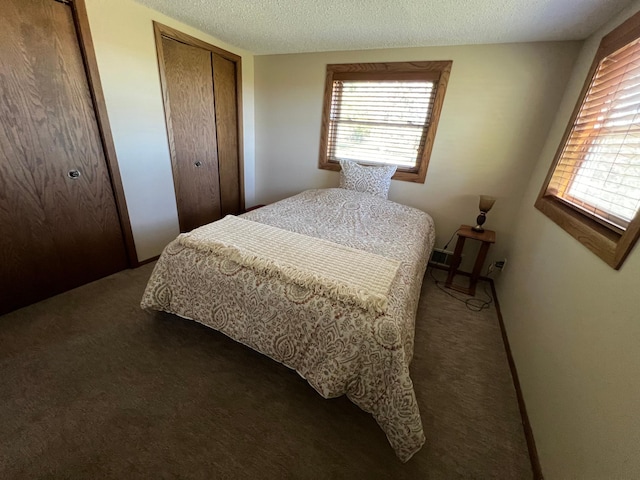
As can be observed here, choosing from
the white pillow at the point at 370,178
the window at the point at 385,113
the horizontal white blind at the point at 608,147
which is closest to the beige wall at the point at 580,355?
the horizontal white blind at the point at 608,147

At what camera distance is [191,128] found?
2.58 m

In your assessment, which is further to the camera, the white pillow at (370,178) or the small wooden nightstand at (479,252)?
the white pillow at (370,178)

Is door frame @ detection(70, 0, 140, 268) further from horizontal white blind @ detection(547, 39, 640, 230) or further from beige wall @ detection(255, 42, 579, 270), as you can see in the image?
horizontal white blind @ detection(547, 39, 640, 230)

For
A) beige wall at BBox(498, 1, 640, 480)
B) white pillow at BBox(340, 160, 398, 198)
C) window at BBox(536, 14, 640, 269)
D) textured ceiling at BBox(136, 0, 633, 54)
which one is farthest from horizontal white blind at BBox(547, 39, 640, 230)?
white pillow at BBox(340, 160, 398, 198)

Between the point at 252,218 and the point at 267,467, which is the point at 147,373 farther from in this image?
the point at 252,218

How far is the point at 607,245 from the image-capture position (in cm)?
105

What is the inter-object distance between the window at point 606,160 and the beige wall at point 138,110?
3.09 metres

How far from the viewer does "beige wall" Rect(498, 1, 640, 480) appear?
0.77m

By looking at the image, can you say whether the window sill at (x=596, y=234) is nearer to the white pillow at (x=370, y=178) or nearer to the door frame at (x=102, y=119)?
the white pillow at (x=370, y=178)

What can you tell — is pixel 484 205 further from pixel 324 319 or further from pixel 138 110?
pixel 138 110

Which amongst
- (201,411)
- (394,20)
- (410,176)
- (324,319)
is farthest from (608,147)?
(201,411)

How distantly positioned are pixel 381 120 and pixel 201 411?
9.41ft

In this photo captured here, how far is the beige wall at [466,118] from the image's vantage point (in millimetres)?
2104

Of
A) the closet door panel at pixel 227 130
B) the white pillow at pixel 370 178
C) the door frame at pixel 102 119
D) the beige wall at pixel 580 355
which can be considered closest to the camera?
the beige wall at pixel 580 355
